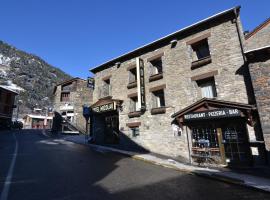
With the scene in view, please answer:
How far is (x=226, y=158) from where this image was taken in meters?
10.2

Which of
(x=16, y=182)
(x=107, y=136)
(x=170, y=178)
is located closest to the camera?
(x=16, y=182)

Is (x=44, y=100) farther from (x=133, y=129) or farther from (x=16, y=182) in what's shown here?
(x=16, y=182)

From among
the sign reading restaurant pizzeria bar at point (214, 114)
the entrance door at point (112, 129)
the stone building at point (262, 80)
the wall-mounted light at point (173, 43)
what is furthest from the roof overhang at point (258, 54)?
the entrance door at point (112, 129)

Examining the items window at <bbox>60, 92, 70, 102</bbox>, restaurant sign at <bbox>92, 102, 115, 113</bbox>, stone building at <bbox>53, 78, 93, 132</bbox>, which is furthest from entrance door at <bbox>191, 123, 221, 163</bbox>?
window at <bbox>60, 92, 70, 102</bbox>

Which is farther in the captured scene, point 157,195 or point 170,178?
point 170,178

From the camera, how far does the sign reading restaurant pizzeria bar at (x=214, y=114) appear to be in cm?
959

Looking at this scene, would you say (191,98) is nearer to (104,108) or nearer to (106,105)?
(106,105)

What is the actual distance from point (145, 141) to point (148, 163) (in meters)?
3.49

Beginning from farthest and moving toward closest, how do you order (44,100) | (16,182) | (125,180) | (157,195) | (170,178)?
(44,100) < (170,178) < (125,180) < (16,182) < (157,195)

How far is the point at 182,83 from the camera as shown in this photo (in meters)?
12.5

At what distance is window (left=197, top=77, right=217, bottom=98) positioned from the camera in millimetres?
11414

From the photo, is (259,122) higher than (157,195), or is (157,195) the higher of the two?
(259,122)

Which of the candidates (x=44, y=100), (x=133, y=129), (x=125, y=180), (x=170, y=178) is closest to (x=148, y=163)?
(x=170, y=178)

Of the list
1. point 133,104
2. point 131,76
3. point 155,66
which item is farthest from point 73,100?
point 155,66
